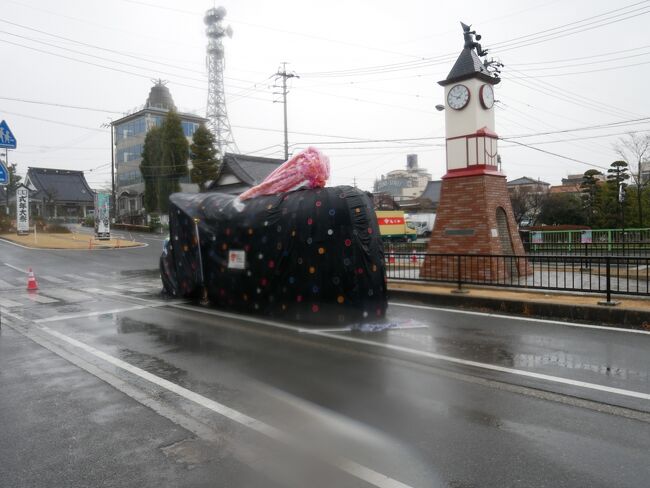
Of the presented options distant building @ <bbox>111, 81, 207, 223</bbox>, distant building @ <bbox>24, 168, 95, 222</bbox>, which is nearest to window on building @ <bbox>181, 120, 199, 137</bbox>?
distant building @ <bbox>111, 81, 207, 223</bbox>

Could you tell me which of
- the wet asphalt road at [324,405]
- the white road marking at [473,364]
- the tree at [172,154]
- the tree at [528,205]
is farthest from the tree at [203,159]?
the white road marking at [473,364]

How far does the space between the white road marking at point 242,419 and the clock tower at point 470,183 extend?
8602 millimetres

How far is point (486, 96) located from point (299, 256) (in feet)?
27.8

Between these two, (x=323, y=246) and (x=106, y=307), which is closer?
(x=323, y=246)

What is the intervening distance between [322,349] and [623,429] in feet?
12.3

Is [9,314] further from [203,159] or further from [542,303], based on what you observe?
[203,159]

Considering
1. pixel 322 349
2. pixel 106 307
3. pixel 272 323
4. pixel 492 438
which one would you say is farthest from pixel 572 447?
pixel 106 307

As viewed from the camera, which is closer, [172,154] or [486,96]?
[486,96]

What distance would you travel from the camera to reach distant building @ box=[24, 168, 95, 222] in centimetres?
5703

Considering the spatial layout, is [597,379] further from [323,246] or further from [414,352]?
[323,246]

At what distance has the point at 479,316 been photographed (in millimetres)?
9133

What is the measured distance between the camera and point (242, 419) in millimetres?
4312

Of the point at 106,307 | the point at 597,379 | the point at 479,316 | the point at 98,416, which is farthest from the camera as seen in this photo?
the point at 106,307

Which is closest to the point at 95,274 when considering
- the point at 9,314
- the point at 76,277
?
the point at 76,277
